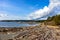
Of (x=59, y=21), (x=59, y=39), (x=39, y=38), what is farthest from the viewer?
(x=59, y=21)

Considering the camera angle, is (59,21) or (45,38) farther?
(59,21)

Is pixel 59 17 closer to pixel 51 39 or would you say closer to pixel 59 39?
pixel 59 39

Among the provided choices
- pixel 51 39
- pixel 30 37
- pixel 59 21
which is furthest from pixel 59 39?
pixel 59 21

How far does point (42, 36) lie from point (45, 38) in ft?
1.05

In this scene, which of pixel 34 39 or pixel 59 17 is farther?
pixel 59 17

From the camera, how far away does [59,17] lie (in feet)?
116

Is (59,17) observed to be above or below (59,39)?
above

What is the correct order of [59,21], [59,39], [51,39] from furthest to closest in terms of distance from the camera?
1. [59,21]
2. [59,39]
3. [51,39]

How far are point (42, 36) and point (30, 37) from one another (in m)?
0.76

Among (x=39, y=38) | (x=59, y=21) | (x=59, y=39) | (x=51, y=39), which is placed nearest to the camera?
(x=39, y=38)

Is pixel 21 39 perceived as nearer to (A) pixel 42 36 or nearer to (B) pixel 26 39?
(B) pixel 26 39

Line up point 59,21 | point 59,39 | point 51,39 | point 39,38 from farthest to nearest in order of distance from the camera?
point 59,21 < point 59,39 < point 51,39 < point 39,38

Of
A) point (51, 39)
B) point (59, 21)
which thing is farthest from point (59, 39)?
point (59, 21)

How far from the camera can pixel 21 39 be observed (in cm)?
1141
